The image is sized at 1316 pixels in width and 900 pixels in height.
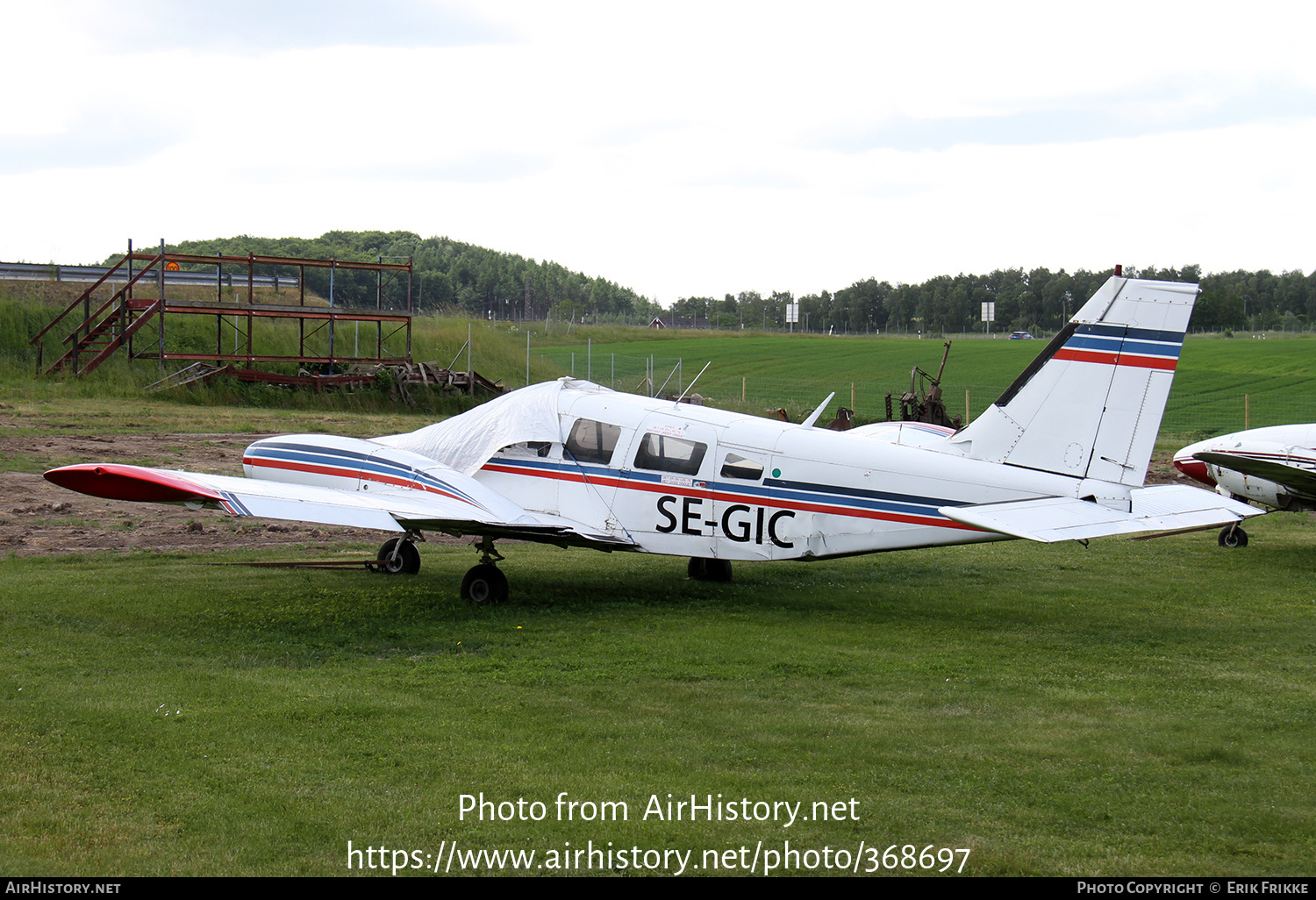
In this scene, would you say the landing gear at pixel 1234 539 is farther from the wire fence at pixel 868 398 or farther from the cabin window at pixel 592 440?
the wire fence at pixel 868 398

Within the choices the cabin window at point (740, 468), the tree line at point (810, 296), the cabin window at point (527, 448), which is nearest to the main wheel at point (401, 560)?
the cabin window at point (527, 448)

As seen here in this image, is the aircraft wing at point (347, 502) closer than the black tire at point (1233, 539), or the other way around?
the aircraft wing at point (347, 502)

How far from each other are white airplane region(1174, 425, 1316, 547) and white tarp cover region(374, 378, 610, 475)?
10.2 meters

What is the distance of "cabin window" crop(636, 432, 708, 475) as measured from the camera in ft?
37.0

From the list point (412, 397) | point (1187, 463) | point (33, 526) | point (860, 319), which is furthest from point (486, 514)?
point (860, 319)

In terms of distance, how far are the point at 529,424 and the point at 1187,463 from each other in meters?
12.1

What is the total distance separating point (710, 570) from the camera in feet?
41.9

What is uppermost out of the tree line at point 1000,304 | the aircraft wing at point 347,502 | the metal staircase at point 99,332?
the tree line at point 1000,304

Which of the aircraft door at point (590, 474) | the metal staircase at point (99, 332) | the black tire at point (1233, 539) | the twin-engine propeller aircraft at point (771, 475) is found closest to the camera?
the twin-engine propeller aircraft at point (771, 475)

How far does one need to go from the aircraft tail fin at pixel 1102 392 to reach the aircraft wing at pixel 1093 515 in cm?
44

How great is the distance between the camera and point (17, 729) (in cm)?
655

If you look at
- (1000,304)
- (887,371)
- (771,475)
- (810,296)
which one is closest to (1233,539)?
(771,475)

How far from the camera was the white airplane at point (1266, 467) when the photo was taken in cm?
1555

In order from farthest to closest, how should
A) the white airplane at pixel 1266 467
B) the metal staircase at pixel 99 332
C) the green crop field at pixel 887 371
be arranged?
the green crop field at pixel 887 371, the metal staircase at pixel 99 332, the white airplane at pixel 1266 467
